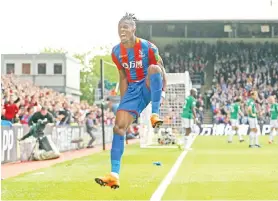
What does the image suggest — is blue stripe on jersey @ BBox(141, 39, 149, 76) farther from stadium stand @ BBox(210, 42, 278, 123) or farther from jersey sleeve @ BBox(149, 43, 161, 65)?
stadium stand @ BBox(210, 42, 278, 123)

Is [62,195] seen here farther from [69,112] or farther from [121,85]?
[69,112]

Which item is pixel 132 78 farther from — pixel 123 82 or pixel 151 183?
pixel 151 183

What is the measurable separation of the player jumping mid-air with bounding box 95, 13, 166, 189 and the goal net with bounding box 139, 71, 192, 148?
18259 millimetres

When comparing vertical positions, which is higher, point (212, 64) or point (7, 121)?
point (212, 64)

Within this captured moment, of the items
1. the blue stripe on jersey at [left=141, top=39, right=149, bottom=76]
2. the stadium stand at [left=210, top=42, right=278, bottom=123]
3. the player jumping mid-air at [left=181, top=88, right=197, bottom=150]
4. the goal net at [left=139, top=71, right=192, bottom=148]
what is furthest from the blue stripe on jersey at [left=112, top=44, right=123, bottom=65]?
the stadium stand at [left=210, top=42, right=278, bottom=123]

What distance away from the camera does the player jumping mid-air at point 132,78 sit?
27.3 ft

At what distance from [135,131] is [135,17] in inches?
1402

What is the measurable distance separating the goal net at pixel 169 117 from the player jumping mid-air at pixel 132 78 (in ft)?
59.9

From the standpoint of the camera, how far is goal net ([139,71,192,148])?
28.7m

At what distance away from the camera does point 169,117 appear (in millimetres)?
31719

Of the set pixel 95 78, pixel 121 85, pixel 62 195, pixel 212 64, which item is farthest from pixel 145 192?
pixel 95 78

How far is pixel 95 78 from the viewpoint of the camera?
125000 mm

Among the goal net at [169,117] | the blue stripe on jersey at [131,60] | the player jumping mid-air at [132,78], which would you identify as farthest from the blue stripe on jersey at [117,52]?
the goal net at [169,117]

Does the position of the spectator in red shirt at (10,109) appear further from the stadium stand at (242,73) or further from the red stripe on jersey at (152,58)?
Answer: the stadium stand at (242,73)
